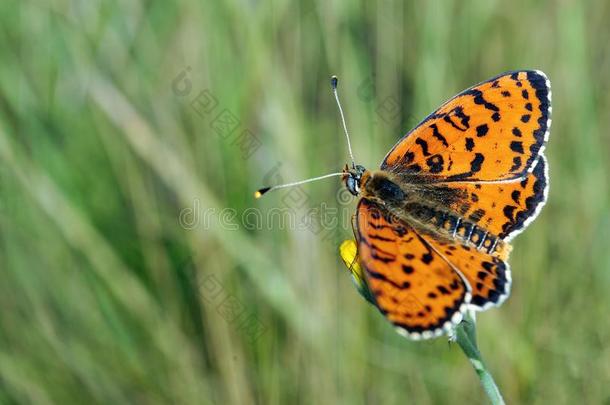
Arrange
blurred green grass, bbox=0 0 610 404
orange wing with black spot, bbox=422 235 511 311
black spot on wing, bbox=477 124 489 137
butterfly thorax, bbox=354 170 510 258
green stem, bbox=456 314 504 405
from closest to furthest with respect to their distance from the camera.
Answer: green stem, bbox=456 314 504 405 → orange wing with black spot, bbox=422 235 511 311 → butterfly thorax, bbox=354 170 510 258 → black spot on wing, bbox=477 124 489 137 → blurred green grass, bbox=0 0 610 404

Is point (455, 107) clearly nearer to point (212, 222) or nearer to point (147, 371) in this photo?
point (212, 222)

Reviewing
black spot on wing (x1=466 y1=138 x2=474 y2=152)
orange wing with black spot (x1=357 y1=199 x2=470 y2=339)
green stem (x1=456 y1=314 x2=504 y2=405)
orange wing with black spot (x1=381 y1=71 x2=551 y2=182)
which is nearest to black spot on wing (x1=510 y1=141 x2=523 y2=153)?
orange wing with black spot (x1=381 y1=71 x2=551 y2=182)

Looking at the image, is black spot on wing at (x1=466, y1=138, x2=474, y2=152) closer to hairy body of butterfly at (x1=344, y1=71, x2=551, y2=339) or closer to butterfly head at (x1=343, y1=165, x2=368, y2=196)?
hairy body of butterfly at (x1=344, y1=71, x2=551, y2=339)

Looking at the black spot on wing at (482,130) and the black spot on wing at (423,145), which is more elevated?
the black spot on wing at (423,145)

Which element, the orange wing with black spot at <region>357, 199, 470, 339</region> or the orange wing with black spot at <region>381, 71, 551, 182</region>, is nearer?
the orange wing with black spot at <region>357, 199, 470, 339</region>

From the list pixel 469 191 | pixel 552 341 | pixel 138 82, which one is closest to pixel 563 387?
pixel 552 341

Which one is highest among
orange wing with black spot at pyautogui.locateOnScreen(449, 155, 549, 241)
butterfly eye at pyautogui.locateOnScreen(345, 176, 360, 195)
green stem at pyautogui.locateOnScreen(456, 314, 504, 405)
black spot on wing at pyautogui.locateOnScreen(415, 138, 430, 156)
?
butterfly eye at pyautogui.locateOnScreen(345, 176, 360, 195)

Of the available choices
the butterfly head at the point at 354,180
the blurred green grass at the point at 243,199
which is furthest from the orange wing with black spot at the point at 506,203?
the blurred green grass at the point at 243,199

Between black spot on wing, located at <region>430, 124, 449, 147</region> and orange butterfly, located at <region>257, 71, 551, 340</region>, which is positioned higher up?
black spot on wing, located at <region>430, 124, 449, 147</region>

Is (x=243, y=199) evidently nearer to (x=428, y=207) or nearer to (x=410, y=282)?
(x=428, y=207)

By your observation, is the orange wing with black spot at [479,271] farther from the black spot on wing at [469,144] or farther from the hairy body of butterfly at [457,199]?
the black spot on wing at [469,144]
